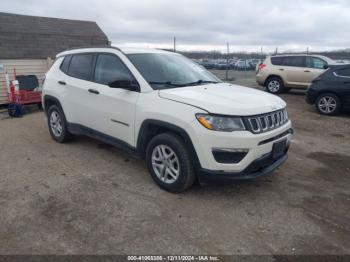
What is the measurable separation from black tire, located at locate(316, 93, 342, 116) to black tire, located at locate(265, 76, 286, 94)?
3.82 m

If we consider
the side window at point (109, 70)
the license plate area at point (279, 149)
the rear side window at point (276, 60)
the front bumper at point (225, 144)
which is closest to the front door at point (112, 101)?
the side window at point (109, 70)

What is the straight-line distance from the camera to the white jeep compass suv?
3537mm

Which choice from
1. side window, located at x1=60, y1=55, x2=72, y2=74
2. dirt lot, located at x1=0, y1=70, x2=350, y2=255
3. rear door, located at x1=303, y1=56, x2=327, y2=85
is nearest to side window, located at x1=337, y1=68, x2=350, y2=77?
rear door, located at x1=303, y1=56, x2=327, y2=85

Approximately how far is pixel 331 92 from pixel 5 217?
8514mm

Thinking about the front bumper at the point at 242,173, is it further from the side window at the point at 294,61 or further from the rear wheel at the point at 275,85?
the side window at the point at 294,61

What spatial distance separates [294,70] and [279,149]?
31.8ft

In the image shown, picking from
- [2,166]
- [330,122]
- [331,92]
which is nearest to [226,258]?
[2,166]

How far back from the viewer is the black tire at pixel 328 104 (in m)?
8.94

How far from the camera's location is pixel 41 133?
7.12 m

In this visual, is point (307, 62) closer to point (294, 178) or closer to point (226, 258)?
point (294, 178)

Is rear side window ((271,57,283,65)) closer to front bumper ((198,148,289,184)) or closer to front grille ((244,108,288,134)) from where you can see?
front grille ((244,108,288,134))

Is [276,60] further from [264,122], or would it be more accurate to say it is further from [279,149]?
[264,122]

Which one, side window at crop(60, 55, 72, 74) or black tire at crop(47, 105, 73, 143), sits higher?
side window at crop(60, 55, 72, 74)

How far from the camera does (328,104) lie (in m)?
9.10
